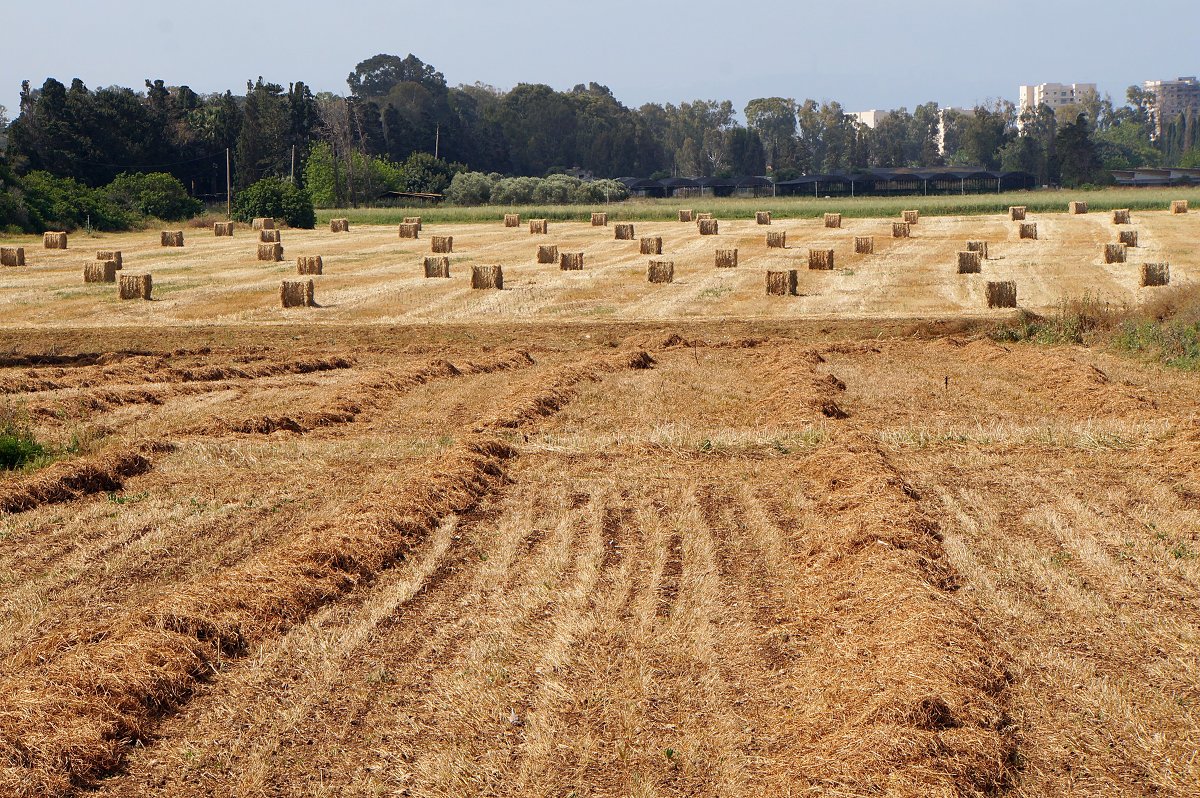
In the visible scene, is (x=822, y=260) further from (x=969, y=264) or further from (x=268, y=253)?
(x=268, y=253)

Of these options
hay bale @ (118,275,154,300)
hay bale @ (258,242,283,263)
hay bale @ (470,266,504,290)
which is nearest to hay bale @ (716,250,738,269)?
hay bale @ (470,266,504,290)

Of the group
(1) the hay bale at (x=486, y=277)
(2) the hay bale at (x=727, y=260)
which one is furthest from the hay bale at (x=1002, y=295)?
(1) the hay bale at (x=486, y=277)

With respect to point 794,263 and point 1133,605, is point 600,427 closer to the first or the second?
point 1133,605

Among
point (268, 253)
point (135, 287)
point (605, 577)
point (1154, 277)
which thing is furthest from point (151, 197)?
point (605, 577)

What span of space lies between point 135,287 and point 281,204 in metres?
34.4

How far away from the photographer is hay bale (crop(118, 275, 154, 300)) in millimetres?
34281

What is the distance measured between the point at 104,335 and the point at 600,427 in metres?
15.6

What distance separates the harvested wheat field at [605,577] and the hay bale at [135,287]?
9.29 meters

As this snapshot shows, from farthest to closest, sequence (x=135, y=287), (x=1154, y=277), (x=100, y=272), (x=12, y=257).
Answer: (x=12, y=257)
(x=100, y=272)
(x=1154, y=277)
(x=135, y=287)

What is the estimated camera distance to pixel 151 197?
75.5 m

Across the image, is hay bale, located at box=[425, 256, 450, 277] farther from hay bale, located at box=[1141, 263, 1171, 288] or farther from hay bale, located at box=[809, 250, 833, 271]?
hay bale, located at box=[1141, 263, 1171, 288]

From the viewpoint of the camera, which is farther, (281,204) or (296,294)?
(281,204)

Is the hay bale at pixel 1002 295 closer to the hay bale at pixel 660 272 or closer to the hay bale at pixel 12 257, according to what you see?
the hay bale at pixel 660 272

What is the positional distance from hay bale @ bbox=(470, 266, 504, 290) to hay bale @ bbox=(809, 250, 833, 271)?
10.7 m
